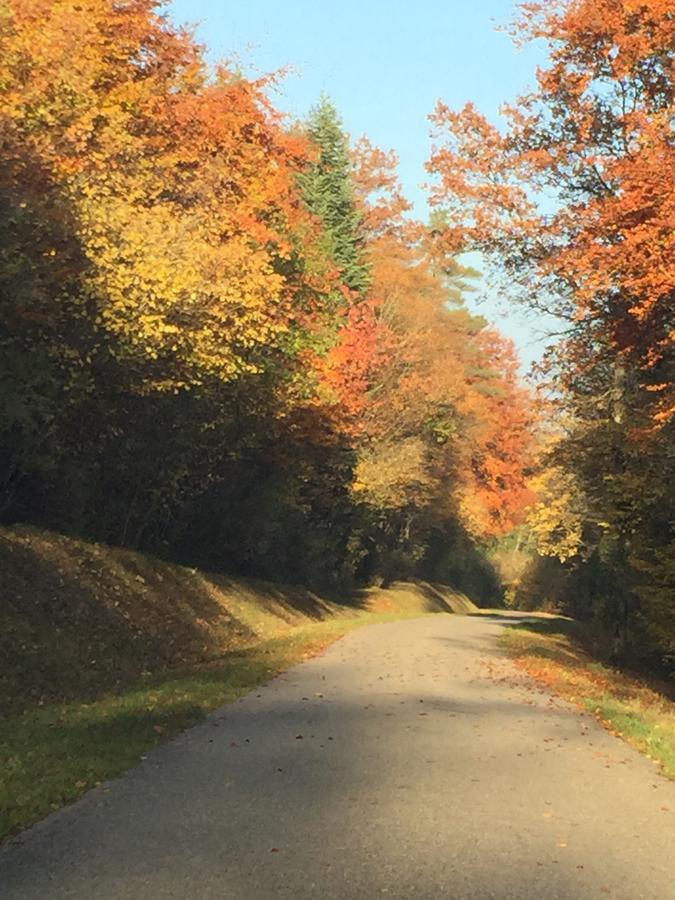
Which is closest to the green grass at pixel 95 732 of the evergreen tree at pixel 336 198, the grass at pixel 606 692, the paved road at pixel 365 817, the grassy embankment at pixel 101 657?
the grassy embankment at pixel 101 657

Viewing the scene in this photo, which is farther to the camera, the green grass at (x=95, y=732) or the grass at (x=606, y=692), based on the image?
the grass at (x=606, y=692)

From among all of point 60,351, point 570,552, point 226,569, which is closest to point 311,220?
point 226,569

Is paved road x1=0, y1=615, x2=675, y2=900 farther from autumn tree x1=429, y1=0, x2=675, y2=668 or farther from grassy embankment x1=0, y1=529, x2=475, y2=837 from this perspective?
autumn tree x1=429, y1=0, x2=675, y2=668

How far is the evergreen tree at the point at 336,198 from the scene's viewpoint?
155 feet

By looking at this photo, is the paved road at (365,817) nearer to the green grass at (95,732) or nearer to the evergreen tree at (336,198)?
the green grass at (95,732)

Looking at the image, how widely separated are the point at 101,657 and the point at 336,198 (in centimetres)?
3814

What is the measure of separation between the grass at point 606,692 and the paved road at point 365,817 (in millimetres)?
438

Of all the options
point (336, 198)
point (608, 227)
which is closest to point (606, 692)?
point (608, 227)

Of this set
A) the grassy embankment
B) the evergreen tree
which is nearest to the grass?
the grassy embankment

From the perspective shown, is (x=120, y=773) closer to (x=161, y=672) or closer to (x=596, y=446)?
(x=161, y=672)

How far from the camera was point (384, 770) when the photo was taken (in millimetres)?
8016

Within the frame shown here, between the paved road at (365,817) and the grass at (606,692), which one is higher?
the grass at (606,692)

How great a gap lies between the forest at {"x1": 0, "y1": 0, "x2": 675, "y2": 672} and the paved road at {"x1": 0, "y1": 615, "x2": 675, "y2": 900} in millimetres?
7349

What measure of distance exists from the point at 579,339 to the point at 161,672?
12.6 metres
